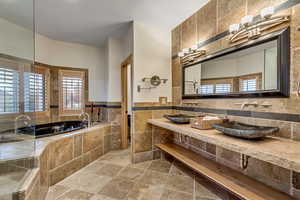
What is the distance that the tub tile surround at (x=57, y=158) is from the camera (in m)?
1.38

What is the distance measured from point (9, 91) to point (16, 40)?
101cm

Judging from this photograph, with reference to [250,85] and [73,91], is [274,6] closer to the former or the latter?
[250,85]

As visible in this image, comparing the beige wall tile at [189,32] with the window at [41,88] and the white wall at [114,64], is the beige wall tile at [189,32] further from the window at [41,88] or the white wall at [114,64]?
the window at [41,88]

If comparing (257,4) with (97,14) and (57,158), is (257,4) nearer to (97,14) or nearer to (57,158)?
(97,14)

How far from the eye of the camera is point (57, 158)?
2061 millimetres

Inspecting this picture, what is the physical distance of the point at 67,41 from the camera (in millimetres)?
3613

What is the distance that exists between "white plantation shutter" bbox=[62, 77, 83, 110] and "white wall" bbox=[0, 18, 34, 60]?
1323 mm

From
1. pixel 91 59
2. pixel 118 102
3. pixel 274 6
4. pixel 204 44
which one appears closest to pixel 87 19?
pixel 91 59

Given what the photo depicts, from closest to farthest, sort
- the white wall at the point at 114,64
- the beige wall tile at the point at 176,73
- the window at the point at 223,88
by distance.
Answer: the window at the point at 223,88 < the beige wall tile at the point at 176,73 < the white wall at the point at 114,64

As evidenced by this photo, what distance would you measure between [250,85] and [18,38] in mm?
3693

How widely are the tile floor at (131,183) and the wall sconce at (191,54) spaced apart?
196 centimetres

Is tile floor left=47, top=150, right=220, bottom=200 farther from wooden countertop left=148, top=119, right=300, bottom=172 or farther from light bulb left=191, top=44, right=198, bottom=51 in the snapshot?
light bulb left=191, top=44, right=198, bottom=51

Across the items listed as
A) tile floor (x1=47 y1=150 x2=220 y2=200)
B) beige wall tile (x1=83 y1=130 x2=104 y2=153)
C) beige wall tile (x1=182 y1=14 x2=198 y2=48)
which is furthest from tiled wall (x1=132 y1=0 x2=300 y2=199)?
beige wall tile (x1=83 y1=130 x2=104 y2=153)

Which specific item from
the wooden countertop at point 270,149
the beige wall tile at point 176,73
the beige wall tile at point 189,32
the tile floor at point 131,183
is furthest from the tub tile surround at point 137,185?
the beige wall tile at point 189,32
